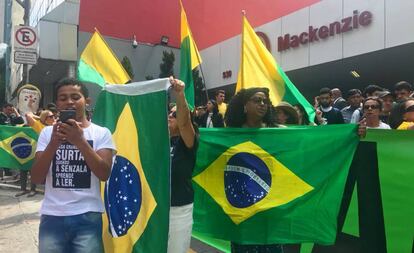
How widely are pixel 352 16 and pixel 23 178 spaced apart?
10.7 metres

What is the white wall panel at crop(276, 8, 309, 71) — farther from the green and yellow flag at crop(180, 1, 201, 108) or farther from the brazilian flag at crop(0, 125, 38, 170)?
the green and yellow flag at crop(180, 1, 201, 108)

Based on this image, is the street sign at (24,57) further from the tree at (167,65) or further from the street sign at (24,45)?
the tree at (167,65)

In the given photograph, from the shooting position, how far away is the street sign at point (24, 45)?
1001cm

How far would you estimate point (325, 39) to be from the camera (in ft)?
49.5

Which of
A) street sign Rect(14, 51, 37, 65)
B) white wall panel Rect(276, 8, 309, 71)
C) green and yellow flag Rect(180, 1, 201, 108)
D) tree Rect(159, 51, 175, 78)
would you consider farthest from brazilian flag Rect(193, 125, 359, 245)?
tree Rect(159, 51, 175, 78)

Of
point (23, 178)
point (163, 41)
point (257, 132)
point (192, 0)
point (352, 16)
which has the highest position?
point (192, 0)

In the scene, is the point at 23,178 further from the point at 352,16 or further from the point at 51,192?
the point at 352,16

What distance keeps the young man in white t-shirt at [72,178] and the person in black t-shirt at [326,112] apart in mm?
4206

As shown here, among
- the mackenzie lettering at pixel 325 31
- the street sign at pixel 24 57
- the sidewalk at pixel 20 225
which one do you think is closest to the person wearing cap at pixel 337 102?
the sidewalk at pixel 20 225

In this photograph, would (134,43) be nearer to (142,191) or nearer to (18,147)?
(18,147)

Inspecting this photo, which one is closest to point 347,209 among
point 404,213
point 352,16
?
point 404,213

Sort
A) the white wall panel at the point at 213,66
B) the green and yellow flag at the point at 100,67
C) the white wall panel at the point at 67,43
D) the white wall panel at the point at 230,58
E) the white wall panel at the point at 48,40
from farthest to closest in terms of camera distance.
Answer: the white wall panel at the point at 213,66, the white wall panel at the point at 230,58, the white wall panel at the point at 67,43, the white wall panel at the point at 48,40, the green and yellow flag at the point at 100,67

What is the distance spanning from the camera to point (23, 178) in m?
8.75

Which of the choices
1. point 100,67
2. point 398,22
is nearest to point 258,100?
point 100,67
